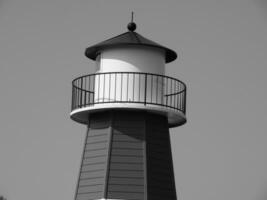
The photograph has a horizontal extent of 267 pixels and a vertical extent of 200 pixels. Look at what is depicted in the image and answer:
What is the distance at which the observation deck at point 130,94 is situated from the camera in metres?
40.4

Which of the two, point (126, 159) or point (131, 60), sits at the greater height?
point (131, 60)

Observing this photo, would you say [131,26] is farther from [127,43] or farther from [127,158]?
[127,158]

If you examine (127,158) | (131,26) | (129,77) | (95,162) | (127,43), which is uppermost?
(131,26)

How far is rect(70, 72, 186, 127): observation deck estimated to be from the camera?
133 feet

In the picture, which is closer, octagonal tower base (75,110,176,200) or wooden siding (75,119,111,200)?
octagonal tower base (75,110,176,200)

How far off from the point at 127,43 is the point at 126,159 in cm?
378

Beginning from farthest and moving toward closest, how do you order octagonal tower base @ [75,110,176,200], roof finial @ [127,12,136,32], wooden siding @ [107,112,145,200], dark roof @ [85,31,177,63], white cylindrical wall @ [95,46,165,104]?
1. roof finial @ [127,12,136,32]
2. dark roof @ [85,31,177,63]
3. white cylindrical wall @ [95,46,165,104]
4. octagonal tower base @ [75,110,176,200]
5. wooden siding @ [107,112,145,200]

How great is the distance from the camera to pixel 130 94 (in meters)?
40.4

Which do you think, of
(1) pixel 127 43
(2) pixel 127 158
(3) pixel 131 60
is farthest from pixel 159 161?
(1) pixel 127 43

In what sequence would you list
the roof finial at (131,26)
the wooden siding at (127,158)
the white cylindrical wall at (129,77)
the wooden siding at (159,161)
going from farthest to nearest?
the roof finial at (131,26), the white cylindrical wall at (129,77), the wooden siding at (159,161), the wooden siding at (127,158)

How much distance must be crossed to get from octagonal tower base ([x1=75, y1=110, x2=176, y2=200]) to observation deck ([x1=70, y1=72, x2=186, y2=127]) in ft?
1.67

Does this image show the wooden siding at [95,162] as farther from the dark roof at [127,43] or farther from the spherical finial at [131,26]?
the spherical finial at [131,26]

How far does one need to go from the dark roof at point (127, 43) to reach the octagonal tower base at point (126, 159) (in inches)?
81.8

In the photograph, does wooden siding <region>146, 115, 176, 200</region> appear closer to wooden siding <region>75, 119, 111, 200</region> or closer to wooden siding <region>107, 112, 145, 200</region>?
wooden siding <region>107, 112, 145, 200</region>
